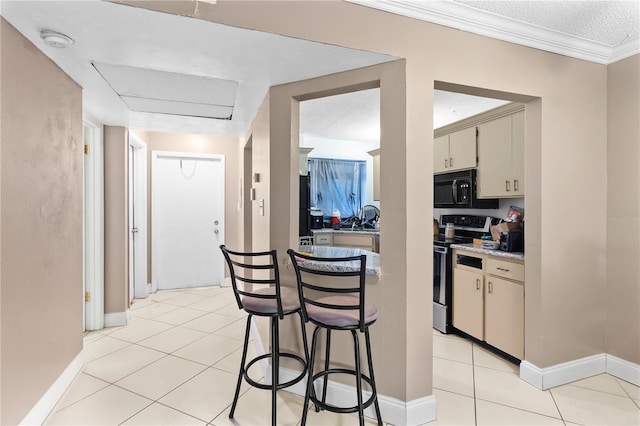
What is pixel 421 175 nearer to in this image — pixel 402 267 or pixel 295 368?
pixel 402 267

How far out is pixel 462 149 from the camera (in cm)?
336

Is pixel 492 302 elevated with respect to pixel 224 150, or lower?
lower

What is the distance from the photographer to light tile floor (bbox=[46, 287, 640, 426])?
1871 millimetres

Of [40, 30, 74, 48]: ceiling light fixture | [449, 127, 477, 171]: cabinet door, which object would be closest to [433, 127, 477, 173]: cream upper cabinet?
[449, 127, 477, 171]: cabinet door

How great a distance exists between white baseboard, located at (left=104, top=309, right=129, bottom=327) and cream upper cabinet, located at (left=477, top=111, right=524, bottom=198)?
373cm

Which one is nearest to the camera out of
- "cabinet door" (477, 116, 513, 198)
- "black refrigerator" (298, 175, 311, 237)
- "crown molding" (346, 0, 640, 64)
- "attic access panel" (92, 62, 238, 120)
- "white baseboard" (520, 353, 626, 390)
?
"crown molding" (346, 0, 640, 64)

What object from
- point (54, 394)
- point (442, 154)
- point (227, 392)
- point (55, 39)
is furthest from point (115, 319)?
point (442, 154)

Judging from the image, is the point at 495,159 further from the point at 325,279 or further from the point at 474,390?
the point at 325,279

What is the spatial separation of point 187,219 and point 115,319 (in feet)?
5.45

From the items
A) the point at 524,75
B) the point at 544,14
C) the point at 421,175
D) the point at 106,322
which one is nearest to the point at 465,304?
the point at 421,175

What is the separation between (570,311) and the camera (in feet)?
7.54

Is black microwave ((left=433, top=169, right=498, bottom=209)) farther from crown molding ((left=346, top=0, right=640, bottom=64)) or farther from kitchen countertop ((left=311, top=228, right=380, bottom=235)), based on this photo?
crown molding ((left=346, top=0, right=640, bottom=64))

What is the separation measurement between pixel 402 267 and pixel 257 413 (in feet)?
3.97

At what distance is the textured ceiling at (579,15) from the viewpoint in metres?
1.81
